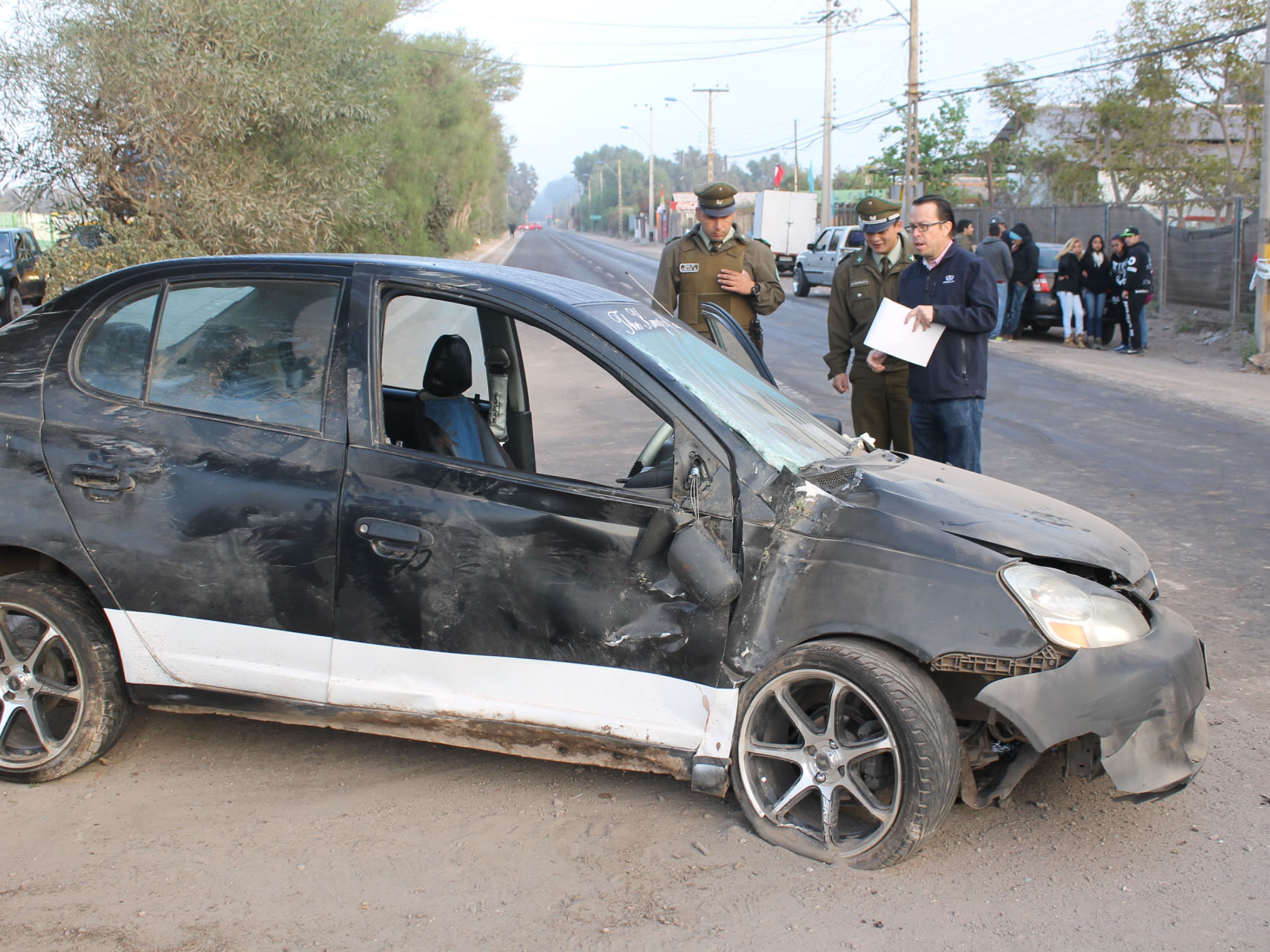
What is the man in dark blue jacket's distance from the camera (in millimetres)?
5250

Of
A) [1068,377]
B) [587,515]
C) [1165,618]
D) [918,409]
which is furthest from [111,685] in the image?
[1068,377]

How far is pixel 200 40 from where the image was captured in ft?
58.2

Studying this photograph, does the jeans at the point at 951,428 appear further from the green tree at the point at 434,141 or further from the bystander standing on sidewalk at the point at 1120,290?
the green tree at the point at 434,141

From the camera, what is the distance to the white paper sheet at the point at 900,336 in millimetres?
5344

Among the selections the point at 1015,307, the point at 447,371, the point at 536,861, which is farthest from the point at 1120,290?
the point at 536,861

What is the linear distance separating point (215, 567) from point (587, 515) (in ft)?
3.93

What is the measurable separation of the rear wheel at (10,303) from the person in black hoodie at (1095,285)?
18.0 meters

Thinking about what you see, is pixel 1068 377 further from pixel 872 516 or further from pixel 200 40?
pixel 200 40

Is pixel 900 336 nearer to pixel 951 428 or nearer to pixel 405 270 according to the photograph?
pixel 951 428

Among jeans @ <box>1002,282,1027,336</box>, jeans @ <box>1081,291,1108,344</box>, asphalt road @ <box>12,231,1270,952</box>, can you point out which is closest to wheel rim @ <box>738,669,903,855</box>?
asphalt road @ <box>12,231,1270,952</box>

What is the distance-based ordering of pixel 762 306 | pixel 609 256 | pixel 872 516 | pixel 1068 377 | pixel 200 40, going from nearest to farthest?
pixel 872 516
pixel 762 306
pixel 1068 377
pixel 200 40
pixel 609 256

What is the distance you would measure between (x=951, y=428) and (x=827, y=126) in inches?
1457

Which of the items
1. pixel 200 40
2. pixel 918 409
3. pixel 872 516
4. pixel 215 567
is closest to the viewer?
pixel 872 516

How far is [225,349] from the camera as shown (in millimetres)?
3525
